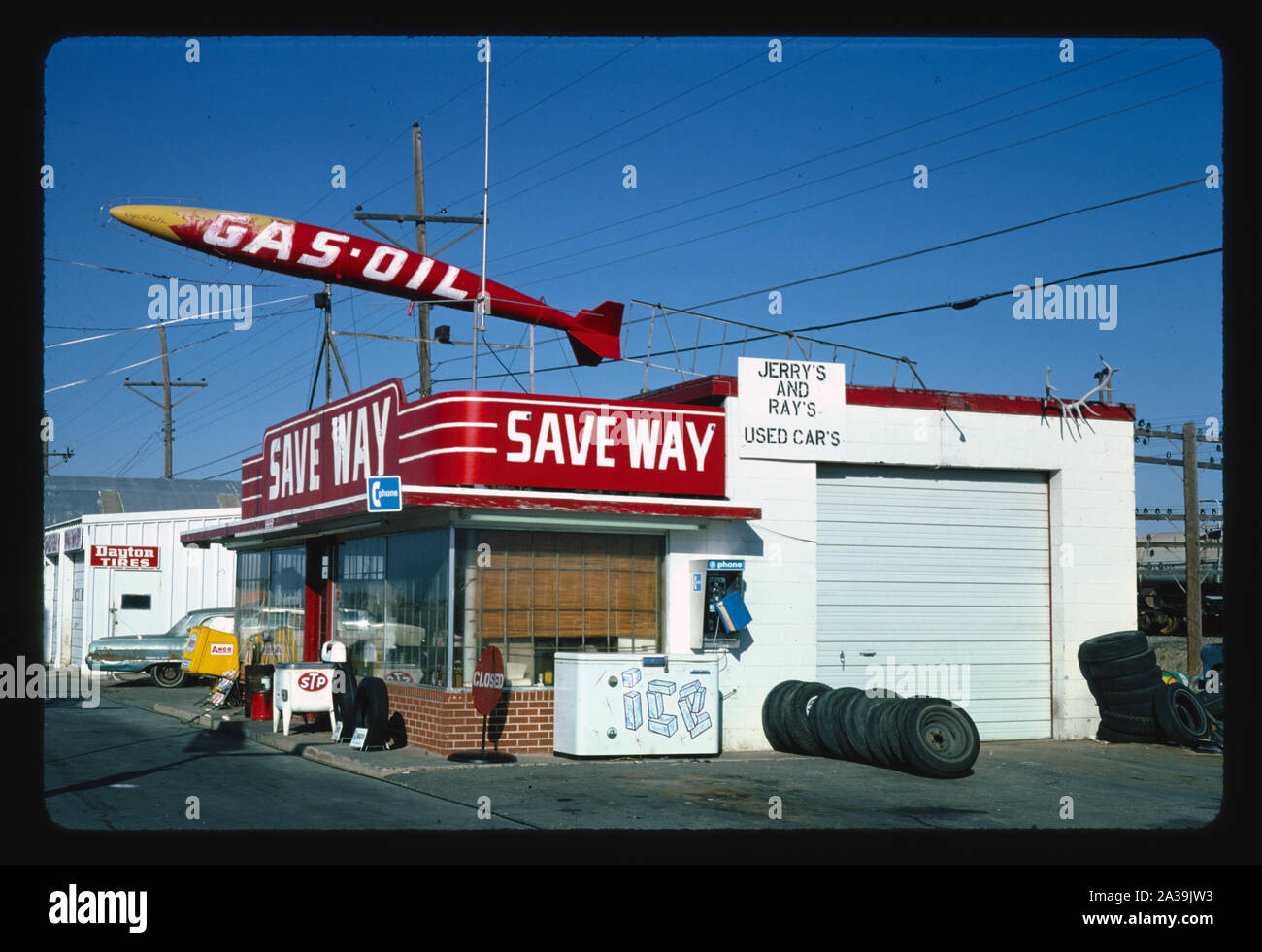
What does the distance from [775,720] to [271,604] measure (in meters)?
10.2

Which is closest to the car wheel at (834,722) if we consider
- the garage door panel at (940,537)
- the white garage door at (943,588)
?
the white garage door at (943,588)

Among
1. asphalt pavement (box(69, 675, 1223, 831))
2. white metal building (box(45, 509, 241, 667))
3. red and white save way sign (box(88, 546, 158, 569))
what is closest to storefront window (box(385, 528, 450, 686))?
asphalt pavement (box(69, 675, 1223, 831))

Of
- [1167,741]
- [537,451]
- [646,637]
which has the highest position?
[537,451]

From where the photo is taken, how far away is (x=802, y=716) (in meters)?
16.5

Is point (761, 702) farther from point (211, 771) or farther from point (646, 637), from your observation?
point (211, 771)

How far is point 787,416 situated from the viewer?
57.9ft

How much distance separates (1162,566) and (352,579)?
35.9m

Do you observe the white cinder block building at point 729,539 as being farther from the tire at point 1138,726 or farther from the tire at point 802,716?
the tire at point 802,716

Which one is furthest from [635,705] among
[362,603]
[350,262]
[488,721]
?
[350,262]

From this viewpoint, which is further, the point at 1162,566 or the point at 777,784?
the point at 1162,566

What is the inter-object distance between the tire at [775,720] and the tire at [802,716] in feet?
0.31

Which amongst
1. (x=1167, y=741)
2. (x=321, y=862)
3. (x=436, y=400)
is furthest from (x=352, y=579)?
(x=321, y=862)

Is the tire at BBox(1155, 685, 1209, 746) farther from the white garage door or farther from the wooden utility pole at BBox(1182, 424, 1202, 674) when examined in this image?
the wooden utility pole at BBox(1182, 424, 1202, 674)

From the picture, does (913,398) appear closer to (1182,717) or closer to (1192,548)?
(1182,717)
